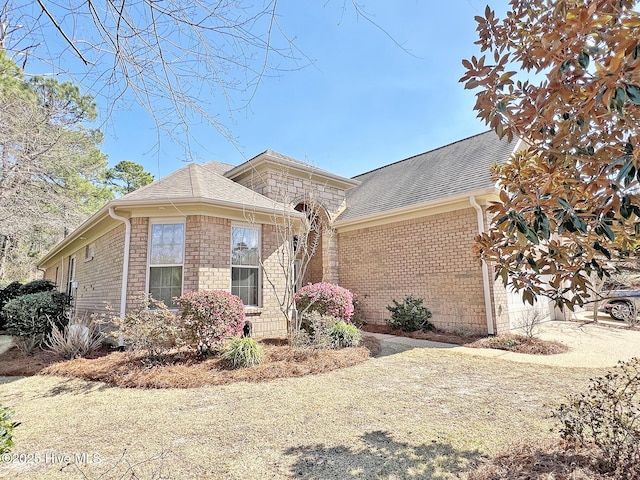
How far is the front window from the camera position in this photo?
8.70 m

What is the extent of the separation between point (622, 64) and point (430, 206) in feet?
28.8

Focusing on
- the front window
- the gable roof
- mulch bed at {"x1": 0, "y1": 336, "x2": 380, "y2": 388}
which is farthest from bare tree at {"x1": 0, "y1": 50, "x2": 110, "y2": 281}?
mulch bed at {"x1": 0, "y1": 336, "x2": 380, "y2": 388}

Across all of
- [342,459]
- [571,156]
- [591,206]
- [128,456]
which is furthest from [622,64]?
[128,456]

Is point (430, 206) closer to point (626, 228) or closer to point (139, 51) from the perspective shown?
point (626, 228)

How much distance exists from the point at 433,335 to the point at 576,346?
3231mm

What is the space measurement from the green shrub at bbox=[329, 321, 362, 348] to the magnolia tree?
532cm

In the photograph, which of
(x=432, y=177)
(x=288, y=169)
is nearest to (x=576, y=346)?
(x=432, y=177)

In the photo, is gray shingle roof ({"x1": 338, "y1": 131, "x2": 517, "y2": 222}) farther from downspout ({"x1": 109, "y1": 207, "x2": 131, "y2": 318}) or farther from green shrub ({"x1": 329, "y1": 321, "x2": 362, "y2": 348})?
downspout ({"x1": 109, "y1": 207, "x2": 131, "y2": 318})

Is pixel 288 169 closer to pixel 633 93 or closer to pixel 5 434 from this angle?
pixel 5 434

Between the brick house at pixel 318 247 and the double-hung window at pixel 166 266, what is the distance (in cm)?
2

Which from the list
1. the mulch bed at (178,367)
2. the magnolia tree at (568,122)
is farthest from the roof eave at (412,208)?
the magnolia tree at (568,122)

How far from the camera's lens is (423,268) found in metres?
10.4

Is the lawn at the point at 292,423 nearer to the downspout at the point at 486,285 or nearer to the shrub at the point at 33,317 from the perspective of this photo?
the shrub at the point at 33,317

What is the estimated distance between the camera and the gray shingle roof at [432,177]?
1016 centimetres
